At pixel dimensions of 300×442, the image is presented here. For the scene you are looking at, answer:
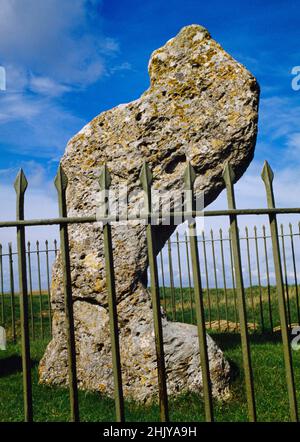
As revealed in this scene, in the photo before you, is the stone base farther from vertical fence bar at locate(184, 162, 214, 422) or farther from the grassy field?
vertical fence bar at locate(184, 162, 214, 422)

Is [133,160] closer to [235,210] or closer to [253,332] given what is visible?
[235,210]

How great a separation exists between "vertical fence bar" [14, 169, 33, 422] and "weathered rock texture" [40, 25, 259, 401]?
7.52ft

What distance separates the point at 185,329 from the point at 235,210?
2.60m

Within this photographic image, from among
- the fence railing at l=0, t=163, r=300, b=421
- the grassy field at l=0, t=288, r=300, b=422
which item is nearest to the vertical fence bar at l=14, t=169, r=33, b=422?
the fence railing at l=0, t=163, r=300, b=421

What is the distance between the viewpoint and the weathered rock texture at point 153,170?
5645mm

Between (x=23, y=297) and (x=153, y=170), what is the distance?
2.91 metres

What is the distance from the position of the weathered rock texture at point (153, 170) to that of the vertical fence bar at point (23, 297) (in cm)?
229

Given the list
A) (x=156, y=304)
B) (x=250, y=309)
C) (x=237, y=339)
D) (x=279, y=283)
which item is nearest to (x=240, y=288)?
(x=279, y=283)

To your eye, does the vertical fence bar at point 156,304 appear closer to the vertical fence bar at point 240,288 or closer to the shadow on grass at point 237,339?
the vertical fence bar at point 240,288

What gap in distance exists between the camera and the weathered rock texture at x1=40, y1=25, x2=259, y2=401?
5.64m

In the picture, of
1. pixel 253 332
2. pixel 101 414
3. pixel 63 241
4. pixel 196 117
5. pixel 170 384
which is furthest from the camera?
pixel 253 332

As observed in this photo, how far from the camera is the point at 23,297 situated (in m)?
3.38

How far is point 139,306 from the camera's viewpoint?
5.73 m
